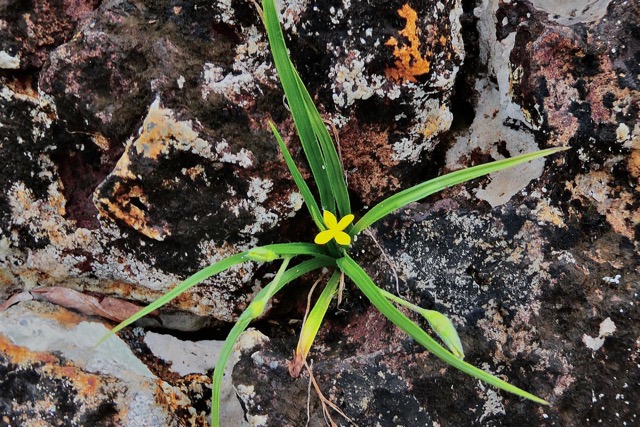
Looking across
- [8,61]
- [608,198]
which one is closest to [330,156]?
[608,198]

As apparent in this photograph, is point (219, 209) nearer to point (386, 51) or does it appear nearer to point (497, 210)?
point (386, 51)

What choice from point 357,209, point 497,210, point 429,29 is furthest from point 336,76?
point 497,210

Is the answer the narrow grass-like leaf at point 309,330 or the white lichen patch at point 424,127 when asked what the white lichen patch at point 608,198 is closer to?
the white lichen patch at point 424,127

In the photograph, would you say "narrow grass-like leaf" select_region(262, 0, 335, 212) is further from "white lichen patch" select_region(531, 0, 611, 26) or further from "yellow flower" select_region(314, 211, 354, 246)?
"white lichen patch" select_region(531, 0, 611, 26)

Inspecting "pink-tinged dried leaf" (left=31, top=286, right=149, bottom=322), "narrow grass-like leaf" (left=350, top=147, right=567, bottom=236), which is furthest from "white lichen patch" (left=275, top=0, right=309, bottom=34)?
"pink-tinged dried leaf" (left=31, top=286, right=149, bottom=322)

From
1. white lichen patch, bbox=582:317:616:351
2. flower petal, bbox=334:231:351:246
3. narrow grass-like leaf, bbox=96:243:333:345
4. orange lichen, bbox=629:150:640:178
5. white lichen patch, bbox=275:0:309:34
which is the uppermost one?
white lichen patch, bbox=275:0:309:34
